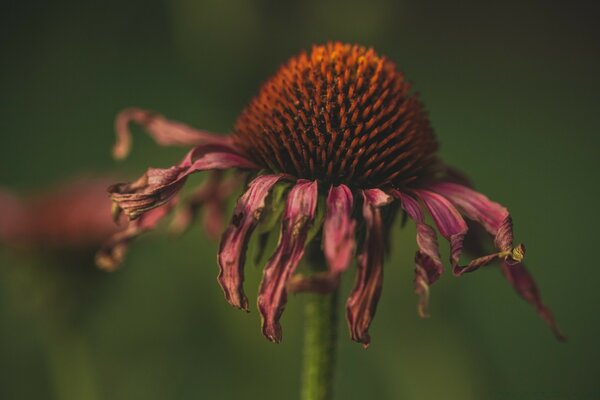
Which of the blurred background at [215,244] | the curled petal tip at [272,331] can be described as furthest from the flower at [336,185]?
the blurred background at [215,244]

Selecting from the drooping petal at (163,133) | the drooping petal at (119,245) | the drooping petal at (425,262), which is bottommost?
the drooping petal at (425,262)

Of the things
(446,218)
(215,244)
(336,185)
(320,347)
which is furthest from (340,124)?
(215,244)

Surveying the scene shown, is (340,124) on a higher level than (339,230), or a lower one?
higher

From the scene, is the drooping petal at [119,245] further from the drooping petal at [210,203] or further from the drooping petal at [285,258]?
the drooping petal at [285,258]

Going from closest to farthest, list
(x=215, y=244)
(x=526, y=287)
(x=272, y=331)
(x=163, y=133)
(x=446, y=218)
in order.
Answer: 1. (x=272, y=331)
2. (x=446, y=218)
3. (x=526, y=287)
4. (x=163, y=133)
5. (x=215, y=244)

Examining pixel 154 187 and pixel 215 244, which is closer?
pixel 154 187

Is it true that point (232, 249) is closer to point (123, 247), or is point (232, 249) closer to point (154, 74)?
point (123, 247)

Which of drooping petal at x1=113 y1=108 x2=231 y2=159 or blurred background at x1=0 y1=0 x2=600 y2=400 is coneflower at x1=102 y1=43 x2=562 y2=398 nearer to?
drooping petal at x1=113 y1=108 x2=231 y2=159

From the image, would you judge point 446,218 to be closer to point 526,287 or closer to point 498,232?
point 498,232
